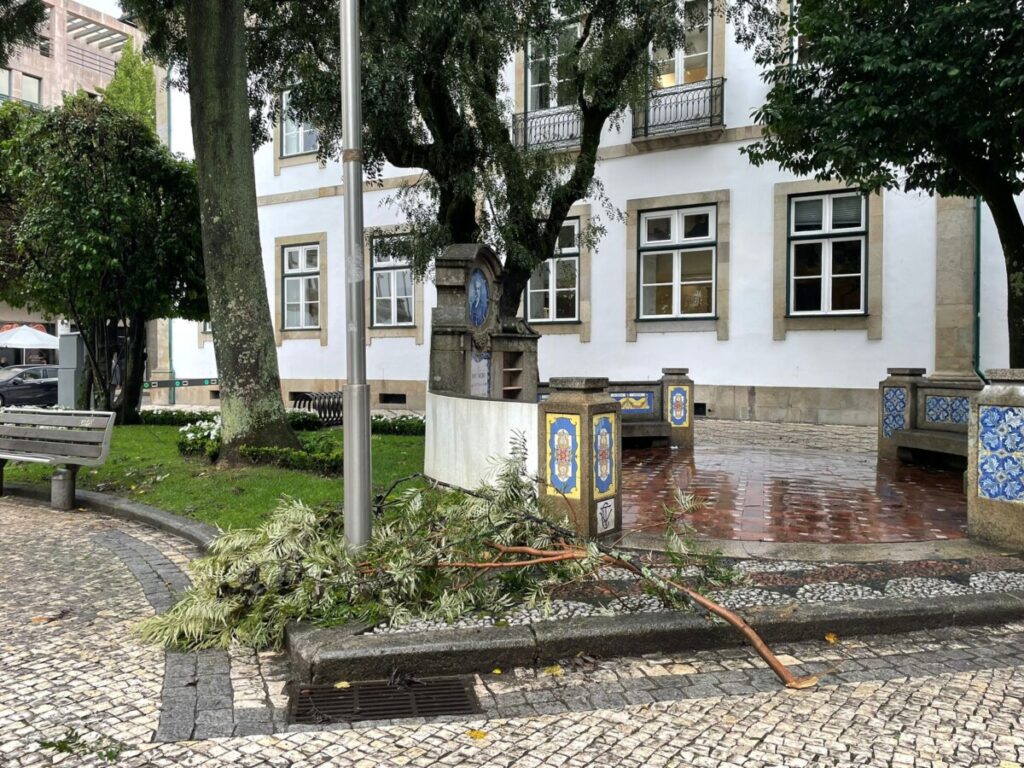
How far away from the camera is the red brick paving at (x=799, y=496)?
21.2ft

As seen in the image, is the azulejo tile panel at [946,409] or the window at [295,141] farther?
the window at [295,141]

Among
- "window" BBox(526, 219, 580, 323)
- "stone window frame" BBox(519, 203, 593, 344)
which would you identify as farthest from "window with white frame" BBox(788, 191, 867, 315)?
"window" BBox(526, 219, 580, 323)

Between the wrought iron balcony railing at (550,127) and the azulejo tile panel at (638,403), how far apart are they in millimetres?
7816

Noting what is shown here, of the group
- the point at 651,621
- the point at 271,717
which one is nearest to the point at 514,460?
the point at 651,621

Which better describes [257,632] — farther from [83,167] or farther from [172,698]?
[83,167]

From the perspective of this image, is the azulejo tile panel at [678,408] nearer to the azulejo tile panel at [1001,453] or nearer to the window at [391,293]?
the azulejo tile panel at [1001,453]

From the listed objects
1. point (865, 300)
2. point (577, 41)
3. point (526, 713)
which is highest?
point (577, 41)

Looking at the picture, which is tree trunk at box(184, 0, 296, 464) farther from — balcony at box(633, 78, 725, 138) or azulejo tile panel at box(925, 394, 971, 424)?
balcony at box(633, 78, 725, 138)

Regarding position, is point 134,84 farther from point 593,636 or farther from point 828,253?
point 593,636

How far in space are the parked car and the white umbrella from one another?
4.31 feet

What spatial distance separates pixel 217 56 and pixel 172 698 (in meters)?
7.47

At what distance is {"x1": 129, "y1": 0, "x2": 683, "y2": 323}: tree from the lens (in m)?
10.9

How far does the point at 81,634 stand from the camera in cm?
436

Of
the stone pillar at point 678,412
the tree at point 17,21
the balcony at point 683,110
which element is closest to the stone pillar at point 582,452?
the stone pillar at point 678,412
